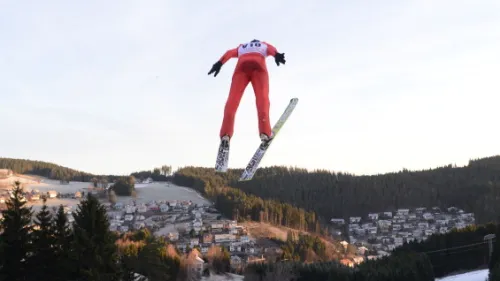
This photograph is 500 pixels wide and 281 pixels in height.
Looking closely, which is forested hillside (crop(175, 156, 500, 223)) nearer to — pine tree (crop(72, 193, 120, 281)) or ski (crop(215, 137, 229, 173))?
pine tree (crop(72, 193, 120, 281))

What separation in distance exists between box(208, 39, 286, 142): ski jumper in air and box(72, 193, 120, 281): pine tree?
11.7m

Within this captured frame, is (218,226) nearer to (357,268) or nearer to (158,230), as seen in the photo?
(158,230)

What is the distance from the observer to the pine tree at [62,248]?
20.4 metres

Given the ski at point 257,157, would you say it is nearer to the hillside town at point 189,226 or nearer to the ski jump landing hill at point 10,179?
the hillside town at point 189,226

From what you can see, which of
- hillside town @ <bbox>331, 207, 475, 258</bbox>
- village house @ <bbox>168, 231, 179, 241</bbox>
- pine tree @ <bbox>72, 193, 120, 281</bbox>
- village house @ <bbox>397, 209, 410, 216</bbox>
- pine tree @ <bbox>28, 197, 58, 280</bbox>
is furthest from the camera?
village house @ <bbox>397, 209, 410, 216</bbox>

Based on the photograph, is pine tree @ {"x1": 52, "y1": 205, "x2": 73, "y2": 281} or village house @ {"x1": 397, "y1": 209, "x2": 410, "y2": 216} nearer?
pine tree @ {"x1": 52, "y1": 205, "x2": 73, "y2": 281}

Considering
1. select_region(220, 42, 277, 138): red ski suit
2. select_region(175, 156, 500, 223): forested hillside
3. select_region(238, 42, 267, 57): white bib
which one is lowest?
select_region(220, 42, 277, 138): red ski suit

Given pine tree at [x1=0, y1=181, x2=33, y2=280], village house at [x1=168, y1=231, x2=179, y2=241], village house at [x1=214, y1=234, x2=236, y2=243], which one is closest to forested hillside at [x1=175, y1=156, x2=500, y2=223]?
village house at [x1=214, y1=234, x2=236, y2=243]

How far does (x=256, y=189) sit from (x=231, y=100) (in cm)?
14779

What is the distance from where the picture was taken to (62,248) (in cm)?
2148

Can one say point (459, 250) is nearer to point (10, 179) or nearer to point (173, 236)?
point (173, 236)

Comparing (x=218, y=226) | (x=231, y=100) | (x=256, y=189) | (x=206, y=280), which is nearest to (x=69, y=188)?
(x=256, y=189)

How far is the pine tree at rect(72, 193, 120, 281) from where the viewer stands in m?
19.7

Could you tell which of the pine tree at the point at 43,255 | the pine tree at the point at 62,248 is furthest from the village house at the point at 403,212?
the pine tree at the point at 43,255
